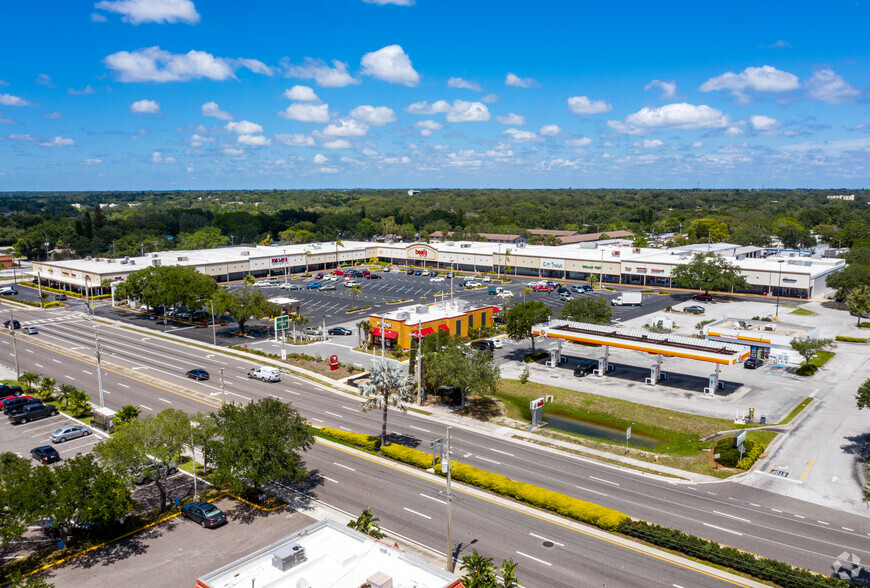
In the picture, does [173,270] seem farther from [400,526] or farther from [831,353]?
[831,353]

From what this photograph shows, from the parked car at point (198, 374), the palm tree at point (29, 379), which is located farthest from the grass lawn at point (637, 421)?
the palm tree at point (29, 379)

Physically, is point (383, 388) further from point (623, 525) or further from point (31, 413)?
point (31, 413)

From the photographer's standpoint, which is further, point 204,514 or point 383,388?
Result: point 383,388

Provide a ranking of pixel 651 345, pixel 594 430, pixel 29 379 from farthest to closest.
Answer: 1. pixel 651 345
2. pixel 29 379
3. pixel 594 430

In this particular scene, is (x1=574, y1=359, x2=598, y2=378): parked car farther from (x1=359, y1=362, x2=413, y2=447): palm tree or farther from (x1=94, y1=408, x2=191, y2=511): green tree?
(x1=94, y1=408, x2=191, y2=511): green tree

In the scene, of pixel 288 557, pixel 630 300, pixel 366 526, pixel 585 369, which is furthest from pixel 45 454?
pixel 630 300

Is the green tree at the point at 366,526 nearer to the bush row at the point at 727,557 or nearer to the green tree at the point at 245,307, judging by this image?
the bush row at the point at 727,557
